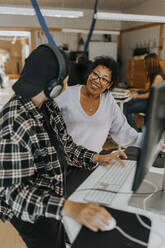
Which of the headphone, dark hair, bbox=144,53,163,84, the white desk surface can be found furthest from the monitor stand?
dark hair, bbox=144,53,163,84

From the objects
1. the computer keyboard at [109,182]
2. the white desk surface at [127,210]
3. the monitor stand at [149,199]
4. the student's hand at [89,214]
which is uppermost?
the student's hand at [89,214]

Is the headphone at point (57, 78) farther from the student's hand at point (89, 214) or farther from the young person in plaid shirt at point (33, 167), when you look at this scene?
the student's hand at point (89, 214)

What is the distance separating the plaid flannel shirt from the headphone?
9cm

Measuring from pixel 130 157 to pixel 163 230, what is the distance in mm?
600

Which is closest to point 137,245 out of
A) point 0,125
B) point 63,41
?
point 0,125

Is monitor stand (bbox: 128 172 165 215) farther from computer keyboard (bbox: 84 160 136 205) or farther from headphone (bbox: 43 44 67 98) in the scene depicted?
headphone (bbox: 43 44 67 98)

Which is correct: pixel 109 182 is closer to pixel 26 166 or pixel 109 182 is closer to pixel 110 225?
pixel 110 225

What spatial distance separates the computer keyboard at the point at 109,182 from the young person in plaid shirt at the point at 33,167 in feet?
0.46

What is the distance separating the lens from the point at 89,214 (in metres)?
0.77

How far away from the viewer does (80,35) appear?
28.0 feet

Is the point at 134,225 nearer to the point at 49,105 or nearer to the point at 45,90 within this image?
the point at 45,90

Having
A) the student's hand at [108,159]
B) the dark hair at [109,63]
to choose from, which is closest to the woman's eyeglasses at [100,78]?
the dark hair at [109,63]

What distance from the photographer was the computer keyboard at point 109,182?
3.08 ft

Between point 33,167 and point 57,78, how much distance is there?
36 centimetres
